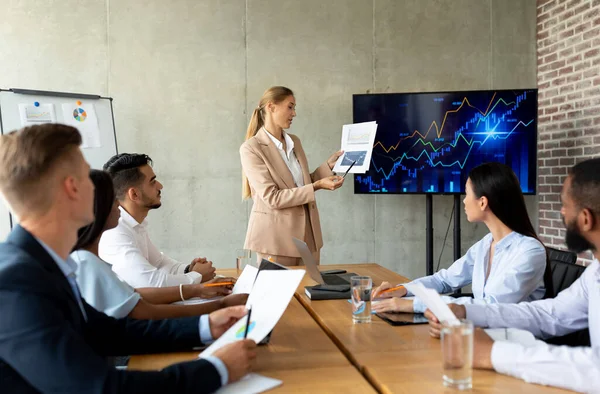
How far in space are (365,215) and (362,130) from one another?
4.05 ft

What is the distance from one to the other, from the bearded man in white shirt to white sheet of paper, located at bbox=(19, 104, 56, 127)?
1.89 m

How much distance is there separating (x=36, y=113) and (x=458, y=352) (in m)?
3.76

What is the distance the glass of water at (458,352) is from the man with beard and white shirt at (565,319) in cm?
14

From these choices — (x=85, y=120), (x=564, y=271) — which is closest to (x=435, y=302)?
(x=564, y=271)

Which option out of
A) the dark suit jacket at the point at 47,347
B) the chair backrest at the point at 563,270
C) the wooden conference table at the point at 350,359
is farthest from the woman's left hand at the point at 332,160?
the dark suit jacket at the point at 47,347

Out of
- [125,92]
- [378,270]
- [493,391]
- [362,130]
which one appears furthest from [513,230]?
[125,92]

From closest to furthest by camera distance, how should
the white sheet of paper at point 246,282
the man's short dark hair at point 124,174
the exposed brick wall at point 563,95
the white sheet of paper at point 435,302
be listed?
1. the white sheet of paper at point 435,302
2. the white sheet of paper at point 246,282
3. the man's short dark hair at point 124,174
4. the exposed brick wall at point 563,95

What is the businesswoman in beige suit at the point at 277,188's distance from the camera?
141 inches

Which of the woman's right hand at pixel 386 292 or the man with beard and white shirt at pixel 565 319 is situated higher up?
the man with beard and white shirt at pixel 565 319

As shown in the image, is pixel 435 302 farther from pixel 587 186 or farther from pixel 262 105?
pixel 262 105

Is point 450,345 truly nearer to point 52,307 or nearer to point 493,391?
point 493,391

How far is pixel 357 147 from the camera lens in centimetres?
388

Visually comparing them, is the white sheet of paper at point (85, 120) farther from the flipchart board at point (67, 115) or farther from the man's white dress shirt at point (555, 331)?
the man's white dress shirt at point (555, 331)

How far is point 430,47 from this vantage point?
4.99m
